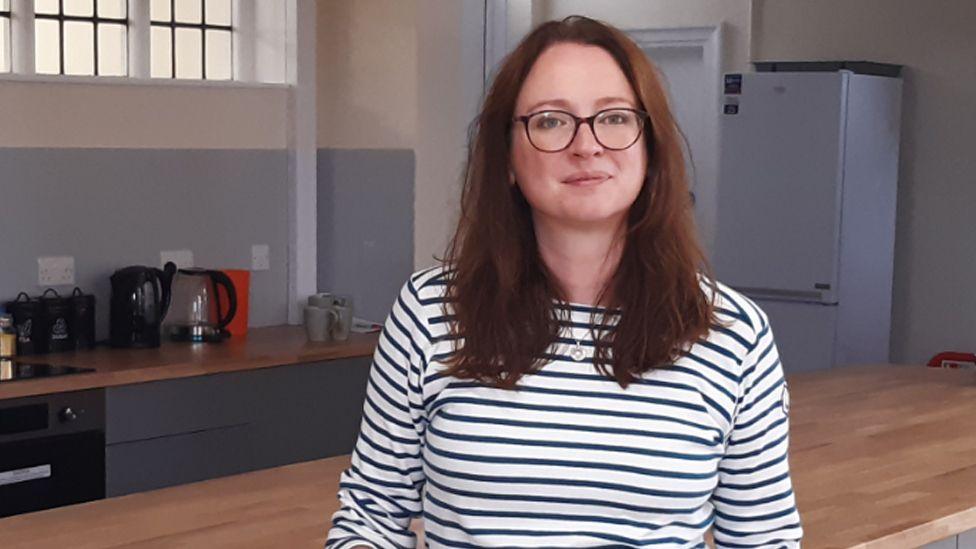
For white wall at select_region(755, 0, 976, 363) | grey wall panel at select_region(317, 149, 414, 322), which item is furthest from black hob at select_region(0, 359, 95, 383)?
white wall at select_region(755, 0, 976, 363)

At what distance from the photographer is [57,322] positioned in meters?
4.51

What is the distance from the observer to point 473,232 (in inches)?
59.6

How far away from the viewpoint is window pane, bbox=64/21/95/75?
4801 millimetres

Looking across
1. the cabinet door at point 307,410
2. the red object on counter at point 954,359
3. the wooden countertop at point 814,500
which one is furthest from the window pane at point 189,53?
the red object on counter at point 954,359

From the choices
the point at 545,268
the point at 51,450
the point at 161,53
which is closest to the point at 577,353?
the point at 545,268

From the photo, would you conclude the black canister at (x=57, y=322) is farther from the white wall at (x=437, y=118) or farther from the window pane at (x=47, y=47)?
the white wall at (x=437, y=118)

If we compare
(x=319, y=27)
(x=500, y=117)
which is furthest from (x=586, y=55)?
(x=319, y=27)

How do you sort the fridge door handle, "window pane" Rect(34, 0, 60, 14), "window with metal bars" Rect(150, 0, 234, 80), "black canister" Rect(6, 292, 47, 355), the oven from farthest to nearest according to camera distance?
the fridge door handle, "window with metal bars" Rect(150, 0, 234, 80), "window pane" Rect(34, 0, 60, 14), "black canister" Rect(6, 292, 47, 355), the oven

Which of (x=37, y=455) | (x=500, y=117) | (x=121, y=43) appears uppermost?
(x=121, y=43)

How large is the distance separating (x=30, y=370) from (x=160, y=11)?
4.93 ft

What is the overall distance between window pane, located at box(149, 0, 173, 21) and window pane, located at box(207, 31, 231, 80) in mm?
189

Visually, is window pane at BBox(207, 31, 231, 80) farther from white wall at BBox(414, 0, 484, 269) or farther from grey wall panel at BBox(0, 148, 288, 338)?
white wall at BBox(414, 0, 484, 269)

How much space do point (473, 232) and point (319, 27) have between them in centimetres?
420

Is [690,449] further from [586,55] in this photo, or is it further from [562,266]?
[586,55]
